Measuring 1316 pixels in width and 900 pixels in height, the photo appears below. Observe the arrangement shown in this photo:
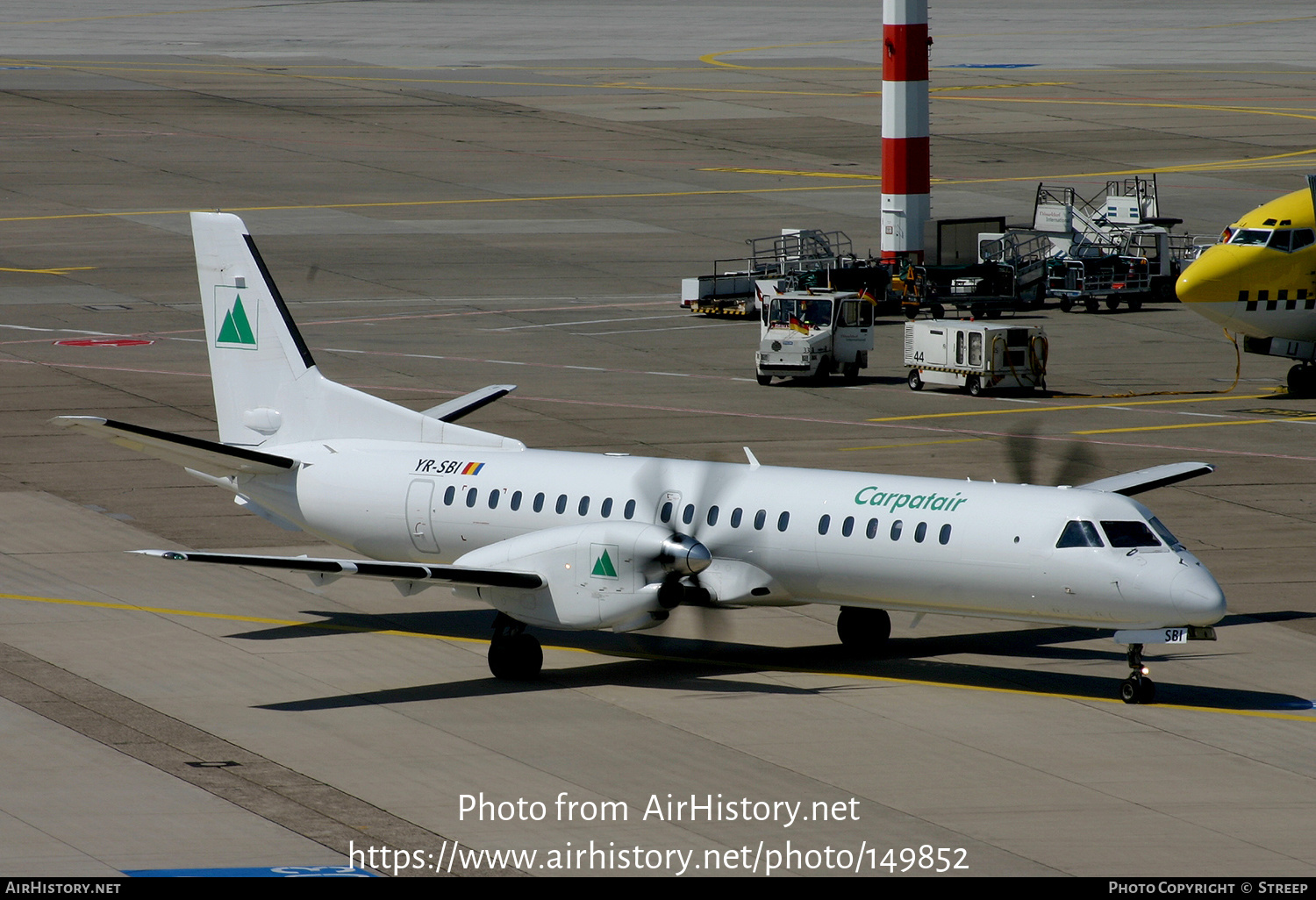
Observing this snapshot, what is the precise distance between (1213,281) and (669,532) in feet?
96.1

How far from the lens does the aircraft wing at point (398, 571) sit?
88.3 ft

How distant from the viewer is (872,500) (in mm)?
28328

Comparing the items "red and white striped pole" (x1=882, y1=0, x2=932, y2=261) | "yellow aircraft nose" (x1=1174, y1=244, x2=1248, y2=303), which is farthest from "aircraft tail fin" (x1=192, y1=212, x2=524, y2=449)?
"red and white striped pole" (x1=882, y1=0, x2=932, y2=261)

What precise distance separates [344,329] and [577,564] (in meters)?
37.1

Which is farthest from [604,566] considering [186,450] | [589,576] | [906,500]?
[186,450]

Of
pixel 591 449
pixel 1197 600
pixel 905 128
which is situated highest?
pixel 905 128

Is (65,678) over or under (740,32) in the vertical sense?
under

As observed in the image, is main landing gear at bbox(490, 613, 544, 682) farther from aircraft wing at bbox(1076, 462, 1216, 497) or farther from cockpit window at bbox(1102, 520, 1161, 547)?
aircraft wing at bbox(1076, 462, 1216, 497)

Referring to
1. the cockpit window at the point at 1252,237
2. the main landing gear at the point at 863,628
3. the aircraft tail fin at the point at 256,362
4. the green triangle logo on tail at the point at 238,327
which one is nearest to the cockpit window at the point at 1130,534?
the main landing gear at the point at 863,628

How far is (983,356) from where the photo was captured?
5347 centimetres

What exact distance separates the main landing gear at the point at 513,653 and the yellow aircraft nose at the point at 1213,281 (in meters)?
29.7

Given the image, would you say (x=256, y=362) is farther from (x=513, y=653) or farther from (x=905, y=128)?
(x=905, y=128)

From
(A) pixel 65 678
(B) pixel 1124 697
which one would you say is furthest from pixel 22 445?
(B) pixel 1124 697
